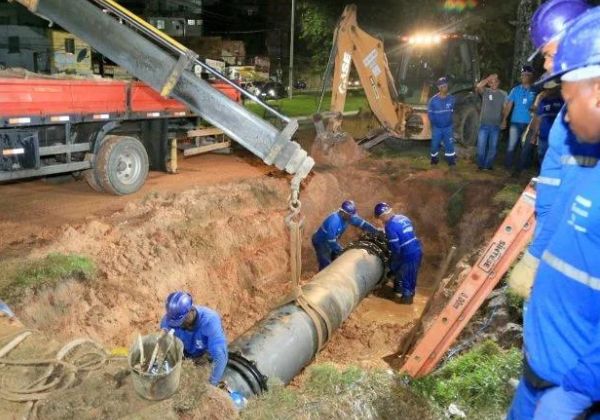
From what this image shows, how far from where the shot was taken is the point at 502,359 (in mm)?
3873

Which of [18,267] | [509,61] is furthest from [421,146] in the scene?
[18,267]

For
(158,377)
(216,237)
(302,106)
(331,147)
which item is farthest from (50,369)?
(302,106)

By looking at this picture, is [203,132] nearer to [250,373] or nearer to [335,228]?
[335,228]

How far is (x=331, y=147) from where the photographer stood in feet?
36.9

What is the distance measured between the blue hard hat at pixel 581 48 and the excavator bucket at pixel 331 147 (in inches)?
370

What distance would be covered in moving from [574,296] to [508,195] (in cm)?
746

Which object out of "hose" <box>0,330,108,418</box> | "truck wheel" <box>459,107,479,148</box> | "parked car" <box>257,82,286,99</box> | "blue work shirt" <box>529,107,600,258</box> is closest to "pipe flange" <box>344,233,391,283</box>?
"hose" <box>0,330,108,418</box>

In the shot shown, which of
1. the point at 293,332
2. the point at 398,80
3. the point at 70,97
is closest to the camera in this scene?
the point at 293,332

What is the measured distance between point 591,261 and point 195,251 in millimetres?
6107

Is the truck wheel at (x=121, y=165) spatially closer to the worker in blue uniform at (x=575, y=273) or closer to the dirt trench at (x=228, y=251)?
the dirt trench at (x=228, y=251)

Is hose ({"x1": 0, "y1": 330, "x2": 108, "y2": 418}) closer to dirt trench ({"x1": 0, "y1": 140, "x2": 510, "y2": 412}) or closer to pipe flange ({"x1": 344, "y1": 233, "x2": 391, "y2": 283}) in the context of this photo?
dirt trench ({"x1": 0, "y1": 140, "x2": 510, "y2": 412})

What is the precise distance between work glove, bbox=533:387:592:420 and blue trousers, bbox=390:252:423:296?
5.50 m

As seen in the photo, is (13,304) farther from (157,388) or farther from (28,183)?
(28,183)

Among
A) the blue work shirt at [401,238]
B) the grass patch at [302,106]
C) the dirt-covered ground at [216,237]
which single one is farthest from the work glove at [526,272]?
the grass patch at [302,106]
